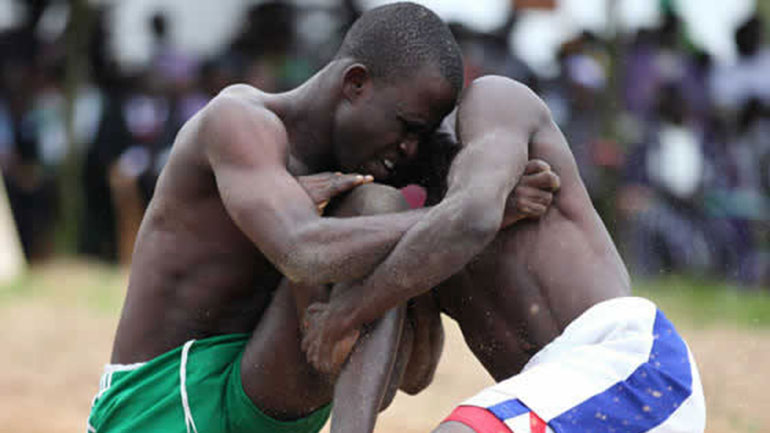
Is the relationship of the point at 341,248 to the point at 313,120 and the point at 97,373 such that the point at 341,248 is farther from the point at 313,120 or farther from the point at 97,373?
the point at 97,373

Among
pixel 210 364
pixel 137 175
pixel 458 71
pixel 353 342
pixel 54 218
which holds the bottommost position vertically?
pixel 54 218

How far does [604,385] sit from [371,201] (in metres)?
0.82

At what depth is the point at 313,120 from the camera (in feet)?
12.3

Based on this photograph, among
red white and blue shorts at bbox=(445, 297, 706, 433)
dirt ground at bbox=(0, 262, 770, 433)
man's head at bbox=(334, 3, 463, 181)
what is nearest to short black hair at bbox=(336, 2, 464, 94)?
man's head at bbox=(334, 3, 463, 181)

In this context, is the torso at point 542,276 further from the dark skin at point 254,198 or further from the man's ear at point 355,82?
the man's ear at point 355,82

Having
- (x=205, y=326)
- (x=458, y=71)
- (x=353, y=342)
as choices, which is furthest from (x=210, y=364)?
(x=458, y=71)

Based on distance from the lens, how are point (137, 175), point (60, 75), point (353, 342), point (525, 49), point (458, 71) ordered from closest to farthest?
point (353, 342)
point (458, 71)
point (525, 49)
point (137, 175)
point (60, 75)

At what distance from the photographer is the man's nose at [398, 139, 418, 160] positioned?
3.68 m

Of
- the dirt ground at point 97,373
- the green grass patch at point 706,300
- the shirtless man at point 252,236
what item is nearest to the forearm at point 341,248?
the shirtless man at point 252,236

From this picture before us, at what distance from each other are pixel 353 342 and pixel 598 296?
683mm

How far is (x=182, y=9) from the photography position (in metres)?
10.8

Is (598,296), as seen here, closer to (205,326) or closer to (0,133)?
(205,326)

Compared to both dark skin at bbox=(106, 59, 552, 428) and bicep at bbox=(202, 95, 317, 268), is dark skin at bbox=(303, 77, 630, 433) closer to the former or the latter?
dark skin at bbox=(106, 59, 552, 428)

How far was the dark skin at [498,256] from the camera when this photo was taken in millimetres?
3248
